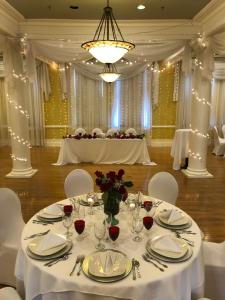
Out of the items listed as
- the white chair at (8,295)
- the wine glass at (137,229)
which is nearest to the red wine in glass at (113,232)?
the wine glass at (137,229)

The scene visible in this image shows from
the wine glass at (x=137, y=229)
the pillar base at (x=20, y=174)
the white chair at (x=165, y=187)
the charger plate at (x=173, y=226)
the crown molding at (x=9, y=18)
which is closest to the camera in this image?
the wine glass at (x=137, y=229)

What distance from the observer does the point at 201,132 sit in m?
6.09

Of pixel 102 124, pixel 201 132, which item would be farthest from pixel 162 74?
pixel 201 132

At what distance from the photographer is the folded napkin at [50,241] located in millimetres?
1805

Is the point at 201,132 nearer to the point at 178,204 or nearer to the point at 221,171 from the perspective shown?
the point at 221,171

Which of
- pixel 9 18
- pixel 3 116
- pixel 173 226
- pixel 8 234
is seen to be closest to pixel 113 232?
pixel 173 226

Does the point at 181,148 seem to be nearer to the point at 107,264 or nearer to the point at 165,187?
the point at 165,187

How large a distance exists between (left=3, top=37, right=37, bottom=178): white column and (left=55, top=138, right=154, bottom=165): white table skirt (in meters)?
1.29

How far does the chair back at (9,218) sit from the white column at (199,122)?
450 centimetres

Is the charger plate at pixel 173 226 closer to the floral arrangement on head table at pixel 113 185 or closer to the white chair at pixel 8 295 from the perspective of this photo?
the floral arrangement on head table at pixel 113 185

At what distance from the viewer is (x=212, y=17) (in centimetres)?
483

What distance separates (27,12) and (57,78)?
4740mm

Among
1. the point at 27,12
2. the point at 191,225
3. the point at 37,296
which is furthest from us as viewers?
the point at 27,12

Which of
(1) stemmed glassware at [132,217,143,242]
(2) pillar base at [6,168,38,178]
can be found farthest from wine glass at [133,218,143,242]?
(2) pillar base at [6,168,38,178]
